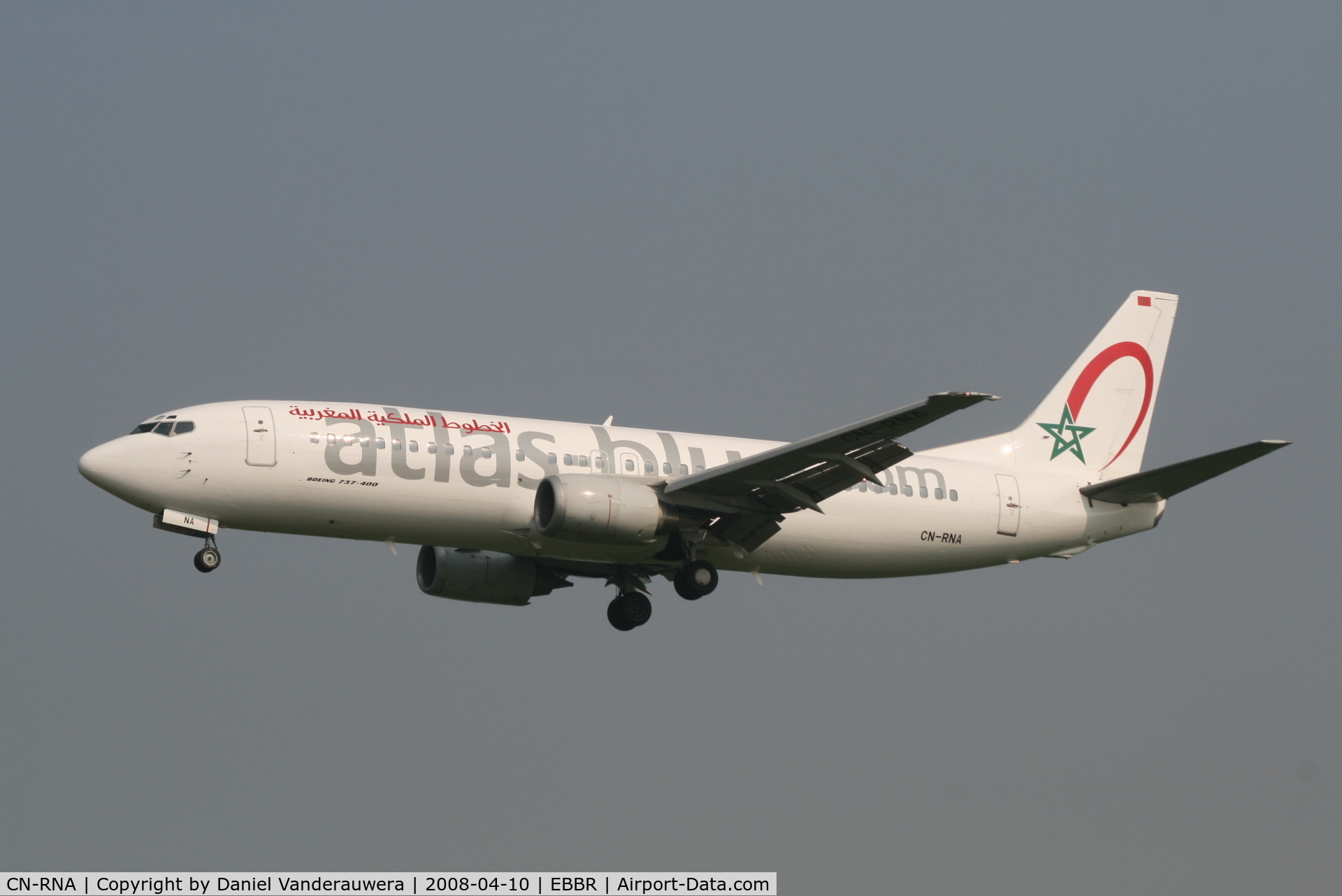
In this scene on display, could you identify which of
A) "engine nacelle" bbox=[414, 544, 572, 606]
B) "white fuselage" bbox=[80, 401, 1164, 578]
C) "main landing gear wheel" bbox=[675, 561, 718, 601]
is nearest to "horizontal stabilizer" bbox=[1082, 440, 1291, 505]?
"white fuselage" bbox=[80, 401, 1164, 578]

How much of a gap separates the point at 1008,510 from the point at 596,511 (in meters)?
10.5

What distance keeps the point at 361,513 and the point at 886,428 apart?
1022 cm

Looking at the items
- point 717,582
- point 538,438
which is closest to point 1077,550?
point 717,582

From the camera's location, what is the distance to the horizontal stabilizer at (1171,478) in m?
31.8

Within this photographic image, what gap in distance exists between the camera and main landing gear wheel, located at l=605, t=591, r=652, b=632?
36.2 meters

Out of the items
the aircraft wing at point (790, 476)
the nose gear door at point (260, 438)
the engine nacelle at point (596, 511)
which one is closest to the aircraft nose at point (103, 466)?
the nose gear door at point (260, 438)

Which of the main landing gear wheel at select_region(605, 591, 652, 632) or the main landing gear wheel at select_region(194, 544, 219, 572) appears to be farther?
the main landing gear wheel at select_region(605, 591, 652, 632)

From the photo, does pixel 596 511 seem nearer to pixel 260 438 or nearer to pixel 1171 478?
pixel 260 438

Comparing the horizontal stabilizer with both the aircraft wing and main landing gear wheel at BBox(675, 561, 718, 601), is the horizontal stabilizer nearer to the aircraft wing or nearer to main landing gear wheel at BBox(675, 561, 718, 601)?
the aircraft wing

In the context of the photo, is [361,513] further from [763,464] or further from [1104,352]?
[1104,352]

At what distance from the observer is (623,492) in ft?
104

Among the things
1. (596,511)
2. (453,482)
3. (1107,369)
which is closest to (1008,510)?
(1107,369)

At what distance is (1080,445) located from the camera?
3894cm

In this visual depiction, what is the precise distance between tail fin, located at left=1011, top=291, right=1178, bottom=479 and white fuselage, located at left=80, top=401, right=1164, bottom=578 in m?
3.76
